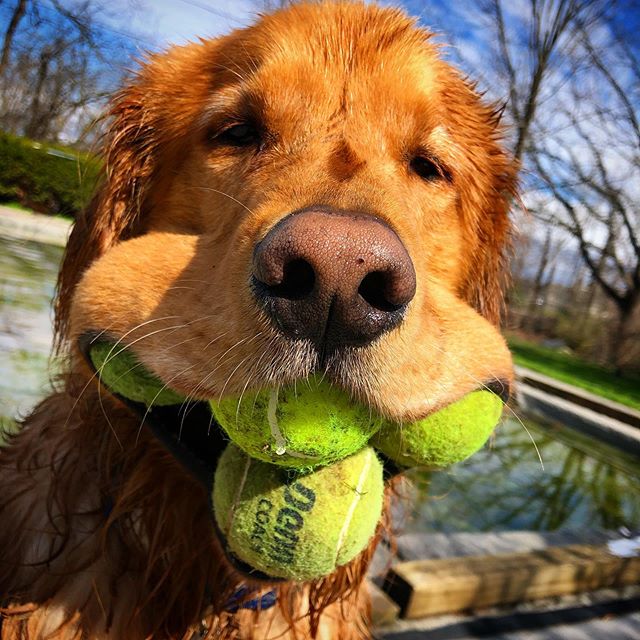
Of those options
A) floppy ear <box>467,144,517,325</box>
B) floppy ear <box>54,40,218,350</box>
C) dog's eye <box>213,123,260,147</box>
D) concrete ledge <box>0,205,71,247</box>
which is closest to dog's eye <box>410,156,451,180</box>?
floppy ear <box>467,144,517,325</box>

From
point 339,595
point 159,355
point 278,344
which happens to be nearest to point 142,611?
point 339,595

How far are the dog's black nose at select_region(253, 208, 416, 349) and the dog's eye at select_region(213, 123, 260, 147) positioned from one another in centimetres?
78

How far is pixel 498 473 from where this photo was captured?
6.41m

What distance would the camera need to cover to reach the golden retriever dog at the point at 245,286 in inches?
45.4

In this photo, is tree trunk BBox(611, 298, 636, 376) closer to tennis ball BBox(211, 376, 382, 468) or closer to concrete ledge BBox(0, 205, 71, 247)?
concrete ledge BBox(0, 205, 71, 247)

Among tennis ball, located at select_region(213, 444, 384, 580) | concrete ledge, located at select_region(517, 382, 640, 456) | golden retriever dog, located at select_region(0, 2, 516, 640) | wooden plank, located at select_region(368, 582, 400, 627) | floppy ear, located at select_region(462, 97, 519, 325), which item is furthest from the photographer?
concrete ledge, located at select_region(517, 382, 640, 456)

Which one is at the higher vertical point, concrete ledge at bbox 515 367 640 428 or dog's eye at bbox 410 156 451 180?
dog's eye at bbox 410 156 451 180

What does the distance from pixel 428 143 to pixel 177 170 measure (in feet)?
2.87

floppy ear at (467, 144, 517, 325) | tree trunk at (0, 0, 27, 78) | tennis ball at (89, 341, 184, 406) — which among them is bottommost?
tennis ball at (89, 341, 184, 406)

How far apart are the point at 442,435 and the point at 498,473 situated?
5.43m

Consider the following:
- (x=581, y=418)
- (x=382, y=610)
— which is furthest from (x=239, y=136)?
(x=581, y=418)

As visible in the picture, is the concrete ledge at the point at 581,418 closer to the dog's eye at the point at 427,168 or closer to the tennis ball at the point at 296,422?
the dog's eye at the point at 427,168

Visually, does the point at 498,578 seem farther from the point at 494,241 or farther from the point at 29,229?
the point at 29,229

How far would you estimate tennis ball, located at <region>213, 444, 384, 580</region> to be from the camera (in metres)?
1.26
